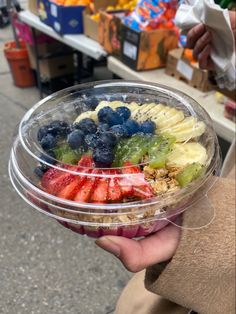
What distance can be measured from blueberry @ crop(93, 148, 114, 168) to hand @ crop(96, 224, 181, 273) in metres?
0.14

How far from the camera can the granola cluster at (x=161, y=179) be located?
2.43ft

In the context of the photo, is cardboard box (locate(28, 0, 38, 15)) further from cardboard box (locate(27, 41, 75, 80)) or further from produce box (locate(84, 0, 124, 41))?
produce box (locate(84, 0, 124, 41))

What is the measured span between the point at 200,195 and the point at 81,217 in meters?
0.25

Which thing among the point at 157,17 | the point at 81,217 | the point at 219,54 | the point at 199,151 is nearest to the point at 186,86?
the point at 157,17

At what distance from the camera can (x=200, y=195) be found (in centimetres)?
82

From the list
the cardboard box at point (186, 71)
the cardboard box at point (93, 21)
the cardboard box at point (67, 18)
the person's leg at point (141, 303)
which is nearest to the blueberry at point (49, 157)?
the person's leg at point (141, 303)

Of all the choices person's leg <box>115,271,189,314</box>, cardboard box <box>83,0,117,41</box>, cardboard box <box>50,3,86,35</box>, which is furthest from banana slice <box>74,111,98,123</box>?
cardboard box <box>50,3,86,35</box>

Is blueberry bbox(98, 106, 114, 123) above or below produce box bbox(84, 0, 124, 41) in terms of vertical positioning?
above

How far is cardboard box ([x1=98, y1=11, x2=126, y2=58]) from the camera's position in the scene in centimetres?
242

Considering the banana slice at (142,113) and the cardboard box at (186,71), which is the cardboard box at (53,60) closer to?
the cardboard box at (186,71)

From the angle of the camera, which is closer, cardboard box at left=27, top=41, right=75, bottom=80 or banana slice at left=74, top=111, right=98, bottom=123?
banana slice at left=74, top=111, right=98, bottom=123

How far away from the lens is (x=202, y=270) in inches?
31.1

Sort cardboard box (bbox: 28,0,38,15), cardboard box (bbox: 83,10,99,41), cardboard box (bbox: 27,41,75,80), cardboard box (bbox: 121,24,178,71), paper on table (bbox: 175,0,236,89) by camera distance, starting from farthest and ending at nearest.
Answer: cardboard box (bbox: 27,41,75,80) → cardboard box (bbox: 28,0,38,15) → cardboard box (bbox: 83,10,99,41) → cardboard box (bbox: 121,24,178,71) → paper on table (bbox: 175,0,236,89)

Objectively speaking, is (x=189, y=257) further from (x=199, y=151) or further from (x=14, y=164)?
(x=14, y=164)
